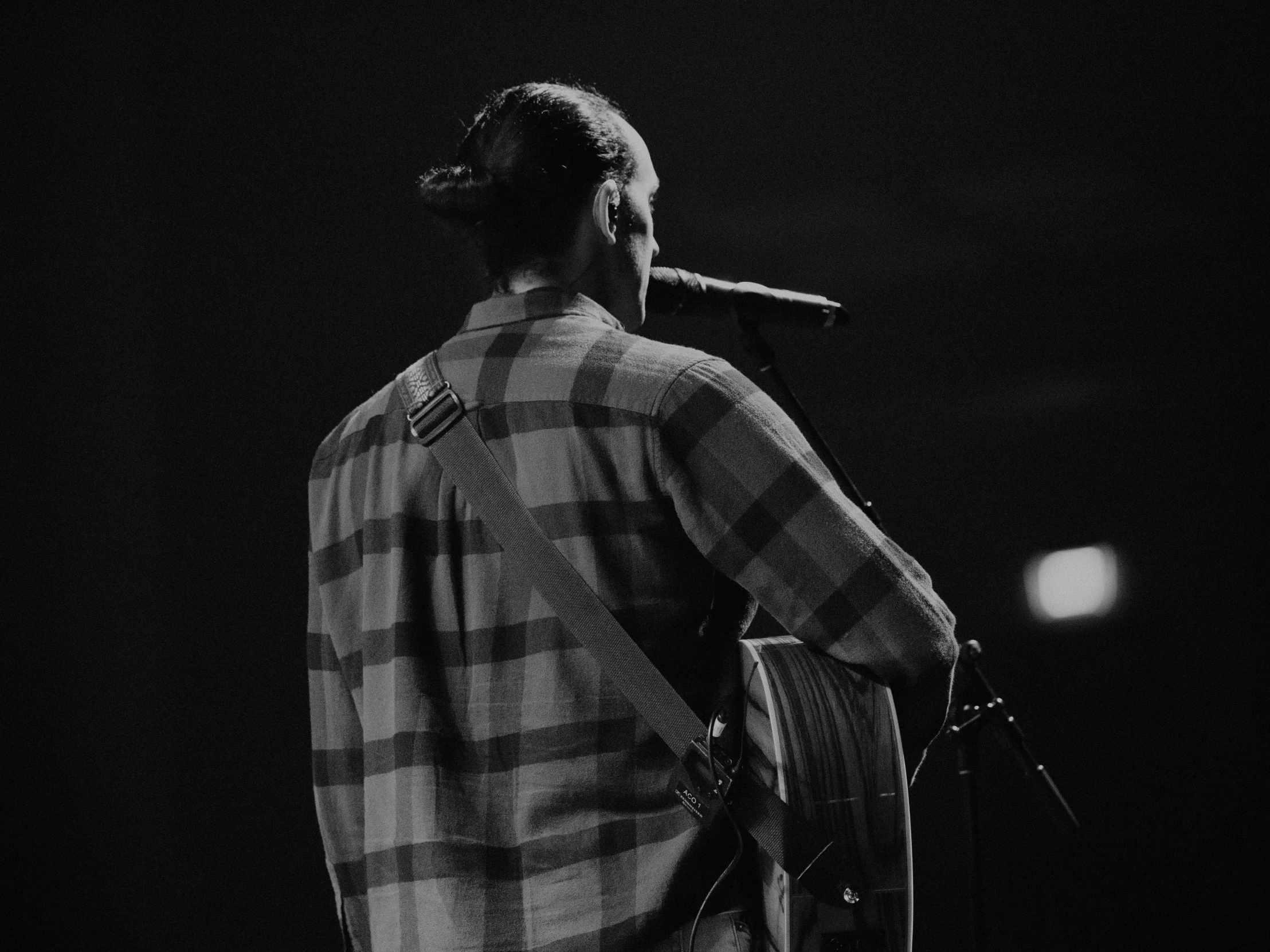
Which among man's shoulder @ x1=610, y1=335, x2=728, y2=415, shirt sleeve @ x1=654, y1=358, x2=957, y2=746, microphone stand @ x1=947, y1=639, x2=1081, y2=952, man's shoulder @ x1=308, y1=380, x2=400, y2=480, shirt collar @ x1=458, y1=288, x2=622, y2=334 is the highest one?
shirt collar @ x1=458, y1=288, x2=622, y2=334

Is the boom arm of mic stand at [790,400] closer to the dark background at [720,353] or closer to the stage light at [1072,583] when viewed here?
the dark background at [720,353]

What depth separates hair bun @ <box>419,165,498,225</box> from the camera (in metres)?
1.08

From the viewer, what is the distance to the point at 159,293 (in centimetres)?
226

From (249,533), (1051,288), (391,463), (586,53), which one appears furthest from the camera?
(1051,288)

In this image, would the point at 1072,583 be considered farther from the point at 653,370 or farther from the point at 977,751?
the point at 653,370

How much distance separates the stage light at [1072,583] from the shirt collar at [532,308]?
1729 mm

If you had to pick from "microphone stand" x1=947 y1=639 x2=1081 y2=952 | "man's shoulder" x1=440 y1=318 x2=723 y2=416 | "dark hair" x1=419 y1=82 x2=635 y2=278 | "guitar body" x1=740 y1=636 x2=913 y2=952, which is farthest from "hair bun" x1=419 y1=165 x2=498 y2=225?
"microphone stand" x1=947 y1=639 x2=1081 y2=952

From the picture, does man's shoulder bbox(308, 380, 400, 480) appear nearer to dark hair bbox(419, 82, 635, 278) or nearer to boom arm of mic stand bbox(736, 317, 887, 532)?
dark hair bbox(419, 82, 635, 278)

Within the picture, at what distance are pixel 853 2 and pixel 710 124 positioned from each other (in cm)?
40

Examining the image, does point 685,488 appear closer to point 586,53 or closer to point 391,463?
point 391,463

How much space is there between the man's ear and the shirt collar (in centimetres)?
7

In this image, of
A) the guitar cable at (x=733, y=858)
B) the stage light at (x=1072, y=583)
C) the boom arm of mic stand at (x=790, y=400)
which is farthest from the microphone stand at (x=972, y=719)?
the stage light at (x=1072, y=583)

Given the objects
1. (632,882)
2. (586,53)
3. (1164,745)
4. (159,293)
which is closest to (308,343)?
(159,293)

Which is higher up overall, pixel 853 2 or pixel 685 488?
pixel 853 2
